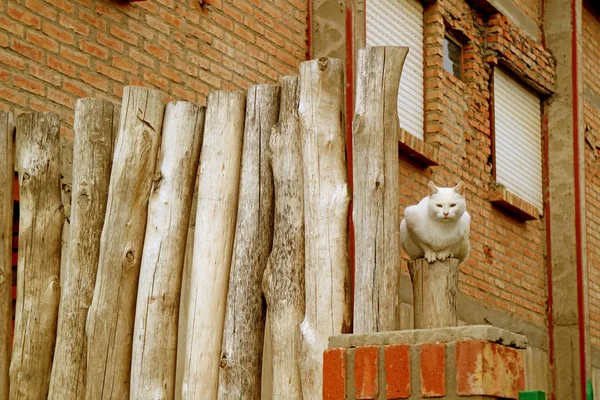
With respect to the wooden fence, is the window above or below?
above

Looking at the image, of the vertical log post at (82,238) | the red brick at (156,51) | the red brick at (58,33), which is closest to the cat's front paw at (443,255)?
the vertical log post at (82,238)

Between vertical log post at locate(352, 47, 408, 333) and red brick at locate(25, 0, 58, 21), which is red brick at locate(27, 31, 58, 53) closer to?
red brick at locate(25, 0, 58, 21)

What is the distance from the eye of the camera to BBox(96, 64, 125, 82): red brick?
6203 millimetres

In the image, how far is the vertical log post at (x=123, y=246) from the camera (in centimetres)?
445

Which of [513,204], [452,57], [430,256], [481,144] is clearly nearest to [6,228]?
[430,256]

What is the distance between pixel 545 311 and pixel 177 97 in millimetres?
5553

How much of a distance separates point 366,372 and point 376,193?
72cm

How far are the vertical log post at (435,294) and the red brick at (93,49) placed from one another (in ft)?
8.68

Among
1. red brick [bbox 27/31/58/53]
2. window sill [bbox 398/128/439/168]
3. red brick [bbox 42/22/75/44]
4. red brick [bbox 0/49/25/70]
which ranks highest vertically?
Result: window sill [bbox 398/128/439/168]

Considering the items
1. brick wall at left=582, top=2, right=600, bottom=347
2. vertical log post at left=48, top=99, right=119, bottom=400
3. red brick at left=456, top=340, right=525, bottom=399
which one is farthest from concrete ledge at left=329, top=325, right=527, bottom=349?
brick wall at left=582, top=2, right=600, bottom=347

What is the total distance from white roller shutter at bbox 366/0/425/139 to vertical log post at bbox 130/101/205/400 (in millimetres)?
4260

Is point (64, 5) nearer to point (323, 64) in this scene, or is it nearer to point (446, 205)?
point (323, 64)

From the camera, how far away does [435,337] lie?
363cm

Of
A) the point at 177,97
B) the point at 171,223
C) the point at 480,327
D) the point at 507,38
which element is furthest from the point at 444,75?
the point at 480,327
